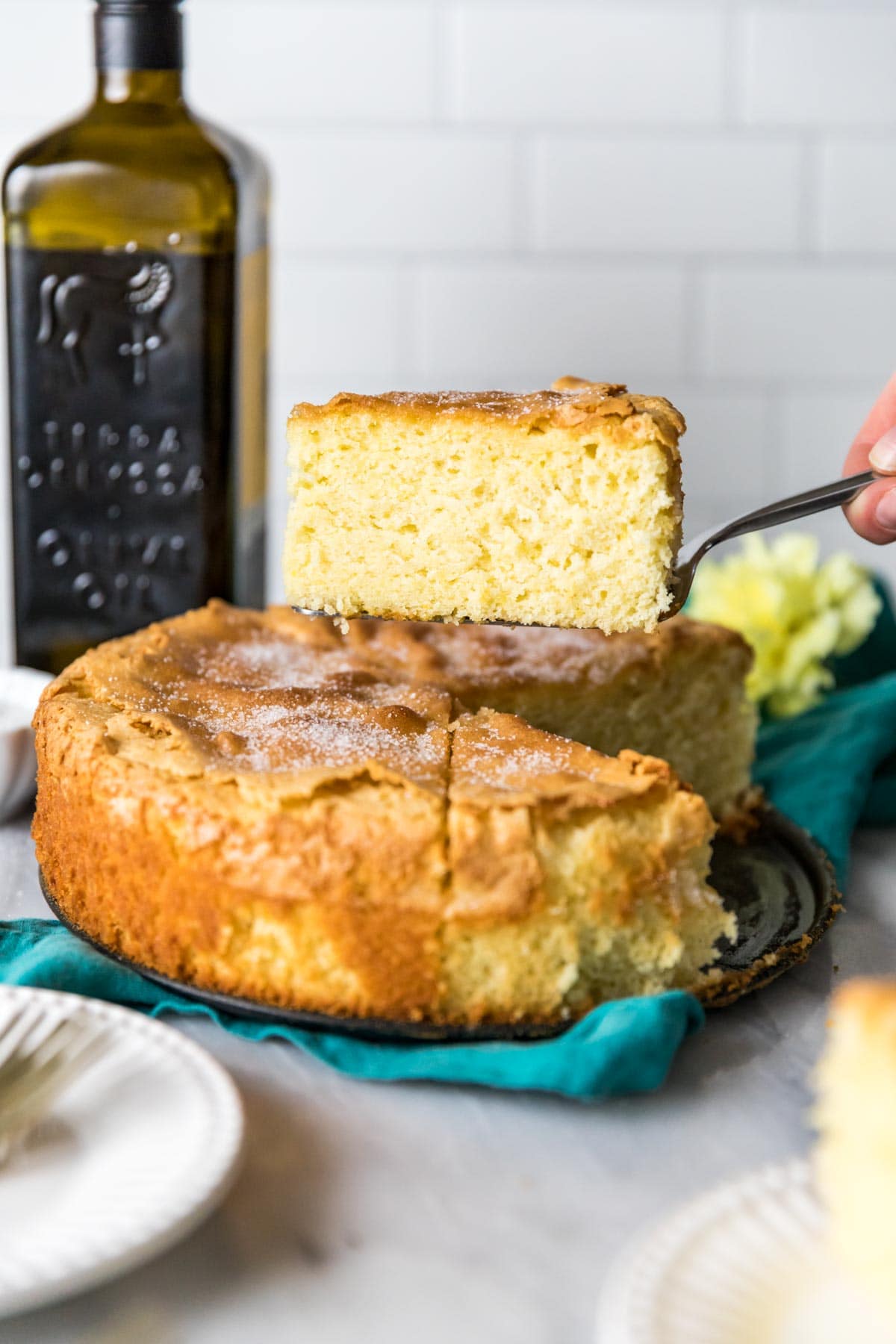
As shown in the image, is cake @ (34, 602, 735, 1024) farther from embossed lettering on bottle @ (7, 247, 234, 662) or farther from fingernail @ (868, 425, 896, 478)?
embossed lettering on bottle @ (7, 247, 234, 662)

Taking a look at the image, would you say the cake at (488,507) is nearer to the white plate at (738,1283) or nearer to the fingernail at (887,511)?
the fingernail at (887,511)

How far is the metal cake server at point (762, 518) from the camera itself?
1678 mm

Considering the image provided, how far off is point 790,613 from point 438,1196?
4.77 ft

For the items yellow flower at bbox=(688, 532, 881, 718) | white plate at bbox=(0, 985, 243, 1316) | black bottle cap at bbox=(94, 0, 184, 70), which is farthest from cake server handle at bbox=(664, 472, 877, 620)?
black bottle cap at bbox=(94, 0, 184, 70)

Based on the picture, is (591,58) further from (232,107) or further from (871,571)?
(871,571)

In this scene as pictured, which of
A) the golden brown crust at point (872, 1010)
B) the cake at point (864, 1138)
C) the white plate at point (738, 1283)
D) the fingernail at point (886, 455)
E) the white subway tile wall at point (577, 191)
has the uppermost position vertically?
the white subway tile wall at point (577, 191)

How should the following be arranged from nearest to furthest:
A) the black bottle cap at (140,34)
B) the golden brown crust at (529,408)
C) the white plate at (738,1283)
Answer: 1. the white plate at (738,1283)
2. the golden brown crust at (529,408)
3. the black bottle cap at (140,34)

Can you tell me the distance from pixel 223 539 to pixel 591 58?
1.46m

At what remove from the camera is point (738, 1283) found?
0.92 metres

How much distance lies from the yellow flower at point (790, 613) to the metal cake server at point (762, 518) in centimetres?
A: 66

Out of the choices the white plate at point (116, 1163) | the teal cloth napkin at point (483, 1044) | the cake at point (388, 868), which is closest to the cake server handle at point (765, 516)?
the cake at point (388, 868)

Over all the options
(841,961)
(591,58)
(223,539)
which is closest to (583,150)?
(591,58)

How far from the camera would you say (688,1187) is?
118 centimetres

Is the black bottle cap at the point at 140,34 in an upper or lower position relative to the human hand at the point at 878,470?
upper
